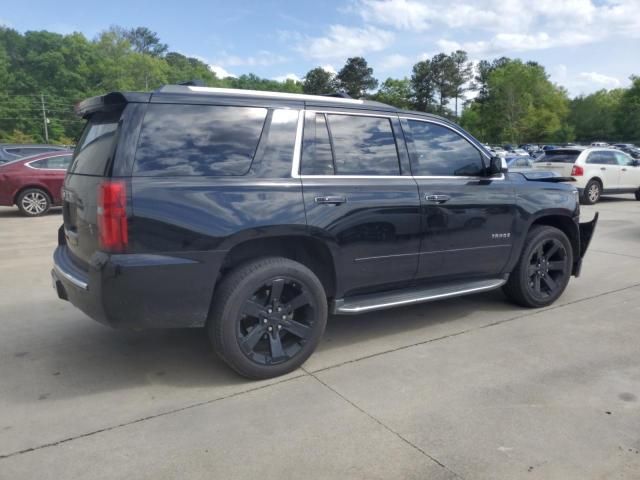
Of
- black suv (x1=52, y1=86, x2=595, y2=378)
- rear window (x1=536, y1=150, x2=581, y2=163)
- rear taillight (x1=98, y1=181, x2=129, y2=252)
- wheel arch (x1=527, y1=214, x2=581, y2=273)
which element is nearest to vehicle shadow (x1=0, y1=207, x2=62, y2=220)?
black suv (x1=52, y1=86, x2=595, y2=378)

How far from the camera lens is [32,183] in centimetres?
1197

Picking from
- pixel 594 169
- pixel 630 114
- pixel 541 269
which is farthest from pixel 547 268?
pixel 630 114

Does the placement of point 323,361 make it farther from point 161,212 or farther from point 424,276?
point 161,212

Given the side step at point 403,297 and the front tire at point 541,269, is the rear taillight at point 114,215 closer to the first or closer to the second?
the side step at point 403,297

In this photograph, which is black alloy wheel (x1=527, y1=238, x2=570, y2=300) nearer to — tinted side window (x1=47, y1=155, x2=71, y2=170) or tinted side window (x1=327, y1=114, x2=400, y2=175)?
tinted side window (x1=327, y1=114, x2=400, y2=175)

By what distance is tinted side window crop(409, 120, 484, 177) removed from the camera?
4297mm

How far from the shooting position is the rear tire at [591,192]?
14984mm

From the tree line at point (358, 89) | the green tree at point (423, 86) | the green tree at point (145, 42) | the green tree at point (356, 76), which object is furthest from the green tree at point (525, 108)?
the green tree at point (145, 42)

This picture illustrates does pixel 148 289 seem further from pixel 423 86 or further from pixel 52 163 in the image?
pixel 423 86

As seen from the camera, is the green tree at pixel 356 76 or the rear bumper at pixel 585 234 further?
the green tree at pixel 356 76

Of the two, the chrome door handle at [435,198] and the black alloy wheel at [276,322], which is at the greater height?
the chrome door handle at [435,198]

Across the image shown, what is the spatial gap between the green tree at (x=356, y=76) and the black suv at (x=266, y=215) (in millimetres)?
96078

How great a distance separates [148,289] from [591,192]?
15.0 m

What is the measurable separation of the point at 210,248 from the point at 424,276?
1.88 m
